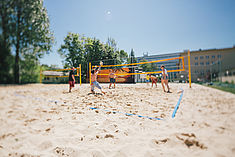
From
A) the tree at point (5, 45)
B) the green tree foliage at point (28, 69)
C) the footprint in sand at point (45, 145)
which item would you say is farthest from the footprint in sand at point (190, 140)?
the green tree foliage at point (28, 69)

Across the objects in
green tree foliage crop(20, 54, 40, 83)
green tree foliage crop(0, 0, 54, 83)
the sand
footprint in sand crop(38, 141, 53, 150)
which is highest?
green tree foliage crop(0, 0, 54, 83)

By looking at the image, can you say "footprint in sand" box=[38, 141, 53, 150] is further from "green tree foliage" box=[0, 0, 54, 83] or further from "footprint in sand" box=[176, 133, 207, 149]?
"footprint in sand" box=[176, 133, 207, 149]

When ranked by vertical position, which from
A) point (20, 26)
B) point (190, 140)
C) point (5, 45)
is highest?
point (20, 26)

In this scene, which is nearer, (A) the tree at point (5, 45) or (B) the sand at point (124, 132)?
(B) the sand at point (124, 132)

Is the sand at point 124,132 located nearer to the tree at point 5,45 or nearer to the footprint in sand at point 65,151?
the footprint in sand at point 65,151

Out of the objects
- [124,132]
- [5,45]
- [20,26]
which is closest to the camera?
[124,132]

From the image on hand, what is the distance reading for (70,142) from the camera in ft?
3.07

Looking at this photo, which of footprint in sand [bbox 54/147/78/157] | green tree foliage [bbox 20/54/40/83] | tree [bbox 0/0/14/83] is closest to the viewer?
footprint in sand [bbox 54/147/78/157]

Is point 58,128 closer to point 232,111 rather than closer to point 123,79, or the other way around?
point 232,111

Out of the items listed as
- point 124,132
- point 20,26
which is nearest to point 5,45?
point 20,26

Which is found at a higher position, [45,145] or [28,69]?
[28,69]

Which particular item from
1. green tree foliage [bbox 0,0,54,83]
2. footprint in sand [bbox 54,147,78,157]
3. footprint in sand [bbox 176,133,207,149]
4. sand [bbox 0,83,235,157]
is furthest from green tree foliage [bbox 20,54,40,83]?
footprint in sand [bbox 176,133,207,149]

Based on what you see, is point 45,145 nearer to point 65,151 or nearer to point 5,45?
point 65,151

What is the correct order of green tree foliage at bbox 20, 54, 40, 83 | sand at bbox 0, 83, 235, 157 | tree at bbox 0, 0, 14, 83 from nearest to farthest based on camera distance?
sand at bbox 0, 83, 235, 157, tree at bbox 0, 0, 14, 83, green tree foliage at bbox 20, 54, 40, 83
